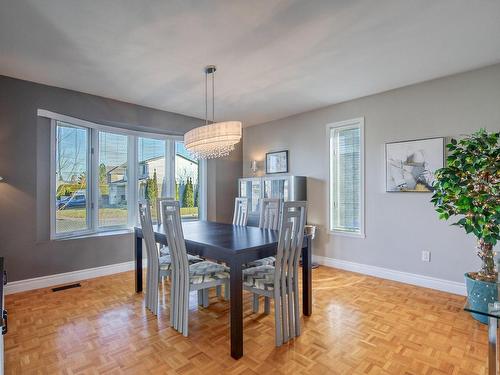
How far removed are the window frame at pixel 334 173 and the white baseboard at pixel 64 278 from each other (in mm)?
3133

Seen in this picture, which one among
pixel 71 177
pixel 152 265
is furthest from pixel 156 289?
pixel 71 177

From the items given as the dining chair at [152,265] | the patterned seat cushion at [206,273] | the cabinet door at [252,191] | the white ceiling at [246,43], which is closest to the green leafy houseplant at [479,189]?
the white ceiling at [246,43]

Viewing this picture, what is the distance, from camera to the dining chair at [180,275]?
223 centimetres

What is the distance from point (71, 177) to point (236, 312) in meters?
3.11

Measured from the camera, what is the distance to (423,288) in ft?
10.7

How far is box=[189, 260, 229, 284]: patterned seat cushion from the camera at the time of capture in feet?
7.61

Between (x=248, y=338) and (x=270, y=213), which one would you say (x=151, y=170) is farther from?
Answer: (x=248, y=338)

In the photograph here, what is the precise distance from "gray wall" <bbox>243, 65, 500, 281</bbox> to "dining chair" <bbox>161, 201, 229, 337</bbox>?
2.33 metres

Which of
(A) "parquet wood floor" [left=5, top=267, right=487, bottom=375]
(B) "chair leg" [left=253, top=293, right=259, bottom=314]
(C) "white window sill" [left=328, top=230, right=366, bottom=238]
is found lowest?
(A) "parquet wood floor" [left=5, top=267, right=487, bottom=375]

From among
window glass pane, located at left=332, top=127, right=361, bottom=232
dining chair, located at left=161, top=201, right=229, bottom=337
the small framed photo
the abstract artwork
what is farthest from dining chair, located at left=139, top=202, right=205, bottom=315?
the abstract artwork

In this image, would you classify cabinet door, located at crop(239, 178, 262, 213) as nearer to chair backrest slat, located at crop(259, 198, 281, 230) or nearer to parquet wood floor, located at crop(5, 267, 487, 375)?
chair backrest slat, located at crop(259, 198, 281, 230)

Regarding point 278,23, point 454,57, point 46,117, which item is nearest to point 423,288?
point 454,57

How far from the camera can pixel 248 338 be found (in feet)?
7.20

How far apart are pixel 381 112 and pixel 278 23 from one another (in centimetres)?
219
